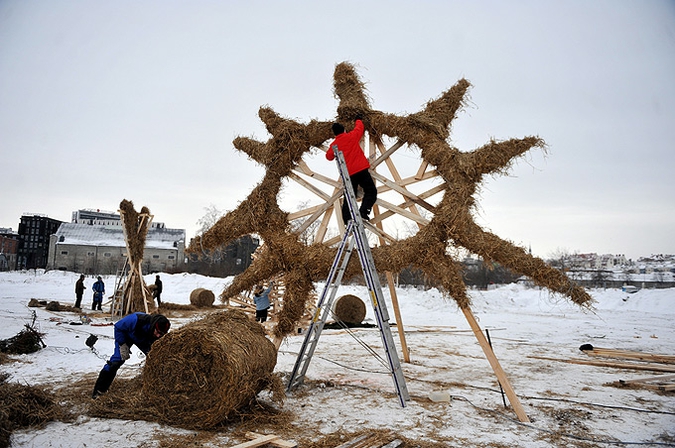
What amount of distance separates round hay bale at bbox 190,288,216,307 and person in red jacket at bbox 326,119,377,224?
17.1m

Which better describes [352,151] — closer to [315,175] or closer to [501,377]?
[315,175]

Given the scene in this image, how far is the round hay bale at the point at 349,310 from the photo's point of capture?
53.5 ft

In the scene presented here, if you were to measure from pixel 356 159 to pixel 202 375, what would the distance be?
3.65m

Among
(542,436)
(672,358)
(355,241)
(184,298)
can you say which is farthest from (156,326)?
(184,298)

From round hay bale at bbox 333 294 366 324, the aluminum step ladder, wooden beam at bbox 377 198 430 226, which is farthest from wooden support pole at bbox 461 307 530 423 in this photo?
round hay bale at bbox 333 294 366 324

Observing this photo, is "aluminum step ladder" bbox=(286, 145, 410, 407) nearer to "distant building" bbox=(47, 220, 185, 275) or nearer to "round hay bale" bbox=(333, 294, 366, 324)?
"round hay bale" bbox=(333, 294, 366, 324)

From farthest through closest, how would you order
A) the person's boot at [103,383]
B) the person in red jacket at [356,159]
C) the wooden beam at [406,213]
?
the person in red jacket at [356,159]
the wooden beam at [406,213]
the person's boot at [103,383]

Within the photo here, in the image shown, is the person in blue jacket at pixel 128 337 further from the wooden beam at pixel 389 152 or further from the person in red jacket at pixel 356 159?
the wooden beam at pixel 389 152

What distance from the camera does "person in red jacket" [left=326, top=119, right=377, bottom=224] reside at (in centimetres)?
656

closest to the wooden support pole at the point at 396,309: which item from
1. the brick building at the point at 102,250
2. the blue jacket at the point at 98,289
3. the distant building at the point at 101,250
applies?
the blue jacket at the point at 98,289

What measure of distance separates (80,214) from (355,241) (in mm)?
100907

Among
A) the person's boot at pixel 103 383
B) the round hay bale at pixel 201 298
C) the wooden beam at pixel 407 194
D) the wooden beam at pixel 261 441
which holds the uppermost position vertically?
the wooden beam at pixel 407 194

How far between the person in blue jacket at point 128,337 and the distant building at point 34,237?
64.6 metres

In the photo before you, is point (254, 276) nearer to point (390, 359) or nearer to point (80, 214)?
point (390, 359)
